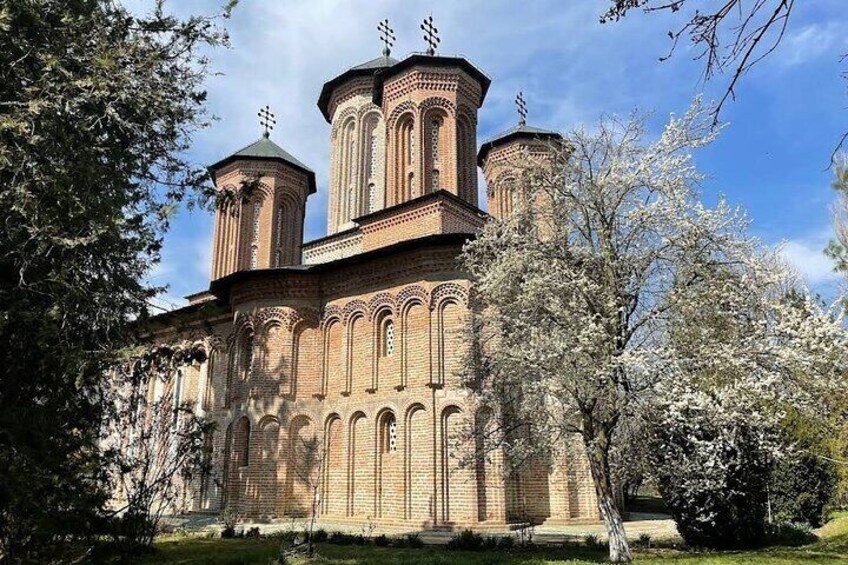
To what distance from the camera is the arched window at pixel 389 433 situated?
46.3ft

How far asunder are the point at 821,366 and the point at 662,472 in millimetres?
2621

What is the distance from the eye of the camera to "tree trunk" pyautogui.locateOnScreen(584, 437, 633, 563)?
820 centimetres

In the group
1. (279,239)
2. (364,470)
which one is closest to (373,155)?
(279,239)

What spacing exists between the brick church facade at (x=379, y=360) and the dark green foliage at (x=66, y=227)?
2.12m

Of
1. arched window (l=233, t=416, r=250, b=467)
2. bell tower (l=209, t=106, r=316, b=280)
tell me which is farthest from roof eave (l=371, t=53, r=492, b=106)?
arched window (l=233, t=416, r=250, b=467)

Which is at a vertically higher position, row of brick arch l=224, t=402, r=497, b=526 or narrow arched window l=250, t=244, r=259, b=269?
narrow arched window l=250, t=244, r=259, b=269

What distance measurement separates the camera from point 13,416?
5.74 metres

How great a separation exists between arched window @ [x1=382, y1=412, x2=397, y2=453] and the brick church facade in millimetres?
58

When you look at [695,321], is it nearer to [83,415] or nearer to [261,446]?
[83,415]

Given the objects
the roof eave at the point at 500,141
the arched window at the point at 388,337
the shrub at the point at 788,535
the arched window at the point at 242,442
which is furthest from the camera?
the roof eave at the point at 500,141

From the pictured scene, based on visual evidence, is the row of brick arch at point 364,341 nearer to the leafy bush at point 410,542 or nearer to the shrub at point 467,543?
the leafy bush at point 410,542

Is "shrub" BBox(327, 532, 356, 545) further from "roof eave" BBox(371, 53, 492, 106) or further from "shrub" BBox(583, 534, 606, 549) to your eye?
"roof eave" BBox(371, 53, 492, 106)

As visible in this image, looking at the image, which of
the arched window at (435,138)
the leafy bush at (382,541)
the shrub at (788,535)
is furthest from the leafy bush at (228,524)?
the arched window at (435,138)

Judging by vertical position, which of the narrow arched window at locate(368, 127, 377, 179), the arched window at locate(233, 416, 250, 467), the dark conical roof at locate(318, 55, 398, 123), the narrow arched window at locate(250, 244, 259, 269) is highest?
the dark conical roof at locate(318, 55, 398, 123)
